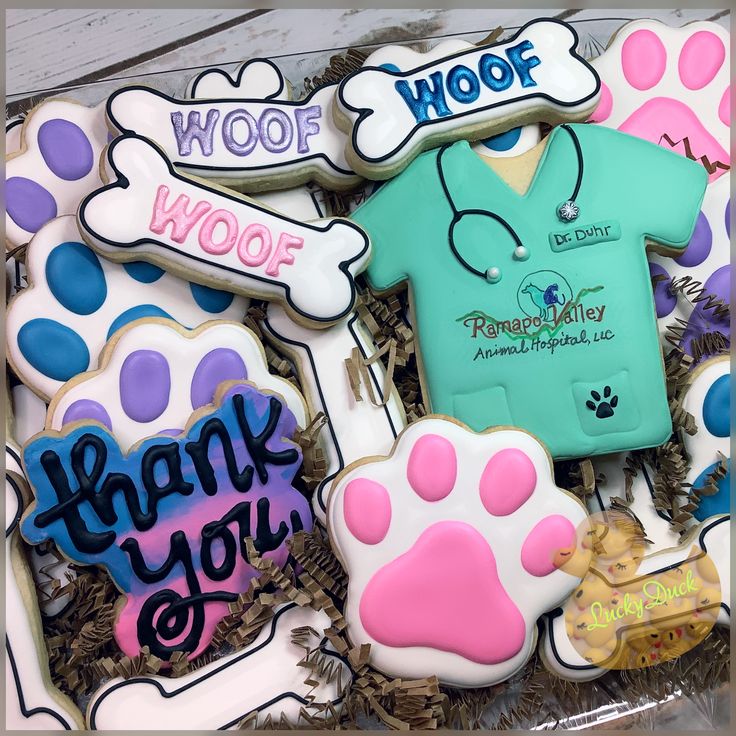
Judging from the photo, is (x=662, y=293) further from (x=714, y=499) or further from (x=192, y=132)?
(x=192, y=132)

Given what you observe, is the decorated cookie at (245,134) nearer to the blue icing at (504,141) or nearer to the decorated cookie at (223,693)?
the blue icing at (504,141)

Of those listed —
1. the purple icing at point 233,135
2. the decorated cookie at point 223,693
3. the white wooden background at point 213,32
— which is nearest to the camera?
the decorated cookie at point 223,693

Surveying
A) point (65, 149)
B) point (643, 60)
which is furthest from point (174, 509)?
point (643, 60)

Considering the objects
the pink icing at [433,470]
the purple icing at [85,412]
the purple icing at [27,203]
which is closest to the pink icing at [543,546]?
the pink icing at [433,470]

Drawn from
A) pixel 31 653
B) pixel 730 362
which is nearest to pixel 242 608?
pixel 31 653

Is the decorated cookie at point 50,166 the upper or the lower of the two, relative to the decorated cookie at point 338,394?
upper

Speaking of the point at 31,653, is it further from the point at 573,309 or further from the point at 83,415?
the point at 573,309
